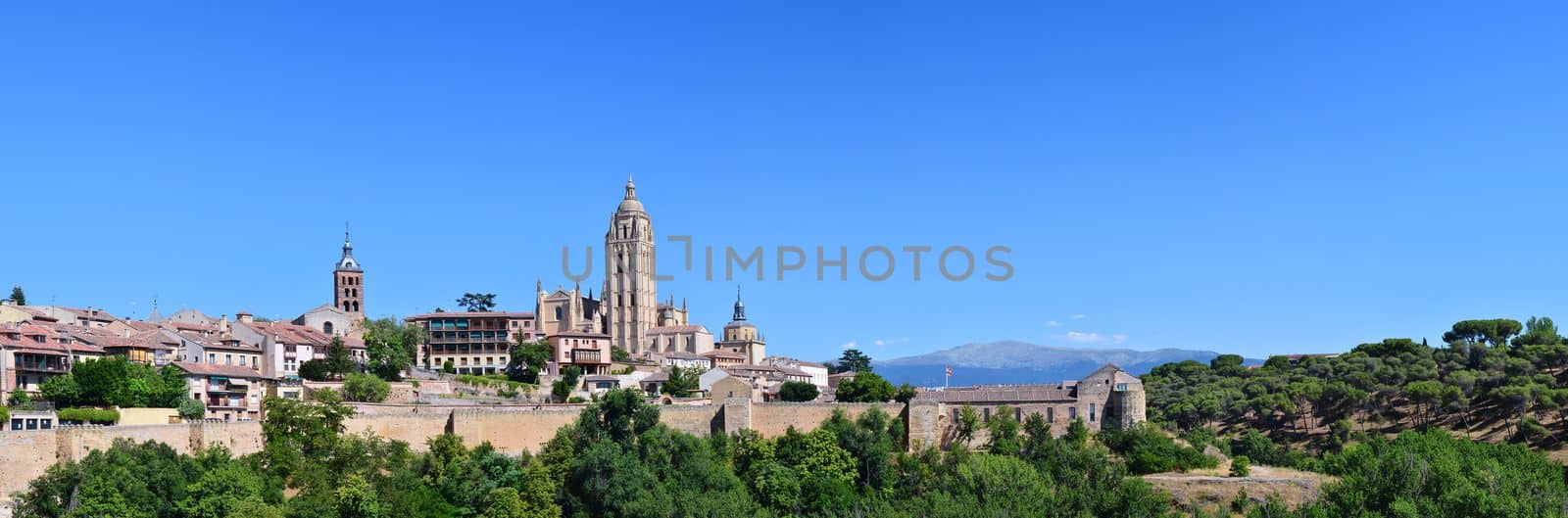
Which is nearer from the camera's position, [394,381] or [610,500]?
[610,500]

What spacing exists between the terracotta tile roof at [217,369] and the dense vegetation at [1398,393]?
47131mm

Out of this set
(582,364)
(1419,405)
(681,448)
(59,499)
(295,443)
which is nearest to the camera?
(59,499)

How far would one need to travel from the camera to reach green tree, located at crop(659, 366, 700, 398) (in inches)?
2995

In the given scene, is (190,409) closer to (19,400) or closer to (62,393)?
(62,393)

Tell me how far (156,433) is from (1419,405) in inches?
2463

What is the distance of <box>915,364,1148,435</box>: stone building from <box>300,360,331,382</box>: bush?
28.5m

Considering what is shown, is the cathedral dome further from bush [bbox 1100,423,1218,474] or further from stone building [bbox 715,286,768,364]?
bush [bbox 1100,423,1218,474]

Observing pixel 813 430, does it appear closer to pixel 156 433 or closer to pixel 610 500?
pixel 610 500

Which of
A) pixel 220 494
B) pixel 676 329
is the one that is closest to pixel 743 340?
pixel 676 329

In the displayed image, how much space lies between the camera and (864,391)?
7138cm

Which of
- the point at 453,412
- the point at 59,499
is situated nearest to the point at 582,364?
the point at 453,412

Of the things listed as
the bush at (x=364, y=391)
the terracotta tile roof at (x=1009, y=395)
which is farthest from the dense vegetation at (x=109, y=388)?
the terracotta tile roof at (x=1009, y=395)

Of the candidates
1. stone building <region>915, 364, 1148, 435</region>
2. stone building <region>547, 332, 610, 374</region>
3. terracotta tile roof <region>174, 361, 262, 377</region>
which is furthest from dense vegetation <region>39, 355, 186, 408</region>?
stone building <region>915, 364, 1148, 435</region>

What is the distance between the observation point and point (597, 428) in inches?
2418
